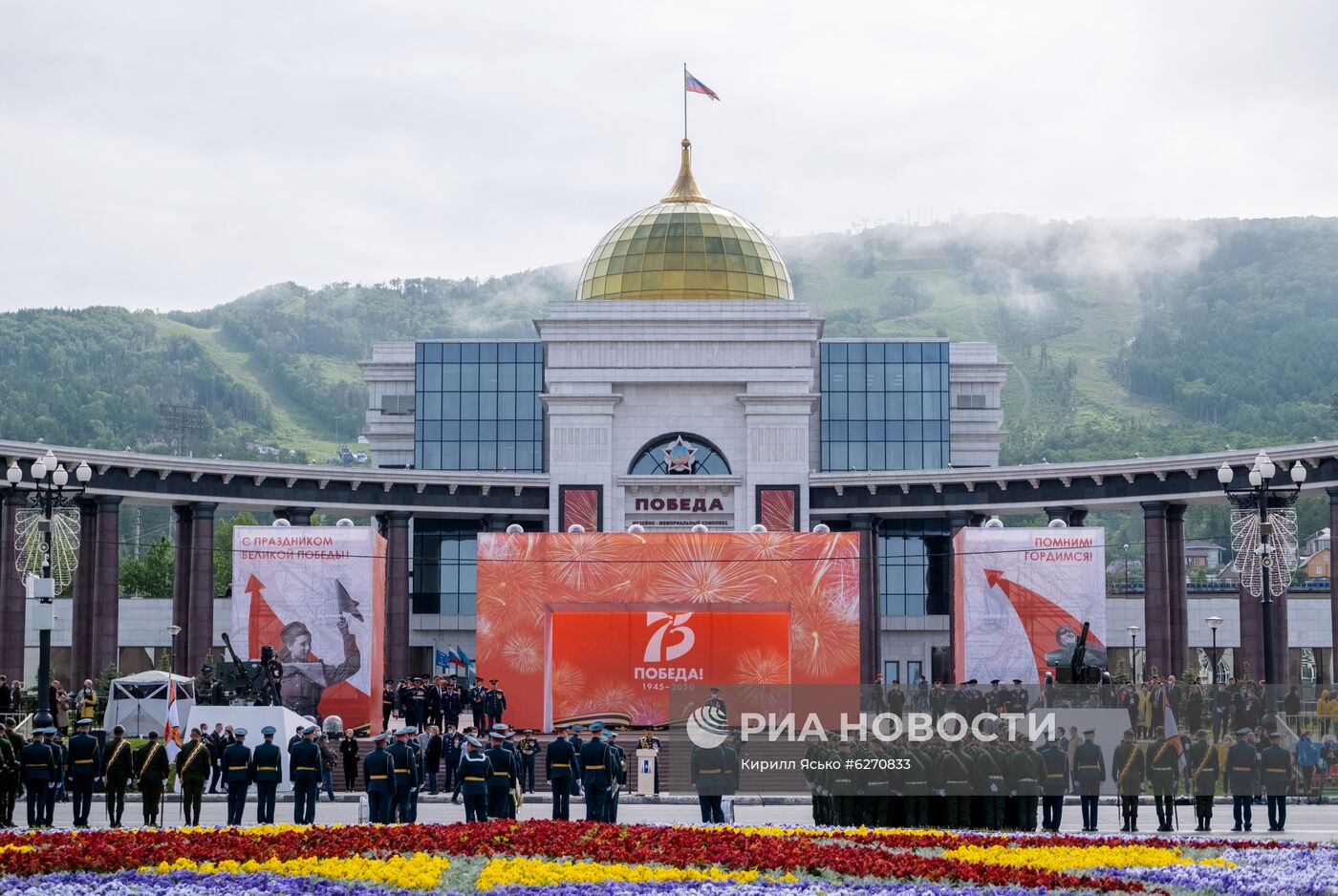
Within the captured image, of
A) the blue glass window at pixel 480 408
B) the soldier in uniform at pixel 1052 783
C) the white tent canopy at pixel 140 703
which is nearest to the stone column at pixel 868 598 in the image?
the blue glass window at pixel 480 408

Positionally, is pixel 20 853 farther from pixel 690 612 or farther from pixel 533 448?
pixel 533 448

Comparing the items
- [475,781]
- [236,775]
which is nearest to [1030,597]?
[475,781]

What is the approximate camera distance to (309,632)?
4700 cm

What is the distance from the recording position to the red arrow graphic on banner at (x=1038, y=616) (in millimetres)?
47750

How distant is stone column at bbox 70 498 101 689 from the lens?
53312mm

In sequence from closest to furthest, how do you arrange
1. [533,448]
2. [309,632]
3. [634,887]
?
1. [634,887]
2. [309,632]
3. [533,448]

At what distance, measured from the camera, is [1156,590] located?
5538 centimetres

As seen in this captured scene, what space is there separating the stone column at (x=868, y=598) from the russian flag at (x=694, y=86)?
17264mm

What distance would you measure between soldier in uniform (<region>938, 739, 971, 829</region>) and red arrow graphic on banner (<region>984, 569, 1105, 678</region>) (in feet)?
72.9

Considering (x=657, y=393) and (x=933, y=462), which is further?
(x=933, y=462)

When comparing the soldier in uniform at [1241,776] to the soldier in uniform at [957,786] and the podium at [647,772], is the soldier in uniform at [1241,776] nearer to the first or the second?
the soldier in uniform at [957,786]

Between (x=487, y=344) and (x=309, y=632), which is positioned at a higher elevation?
(x=487, y=344)

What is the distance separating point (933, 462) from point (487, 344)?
66.6 feet

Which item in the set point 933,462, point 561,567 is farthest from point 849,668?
point 933,462
